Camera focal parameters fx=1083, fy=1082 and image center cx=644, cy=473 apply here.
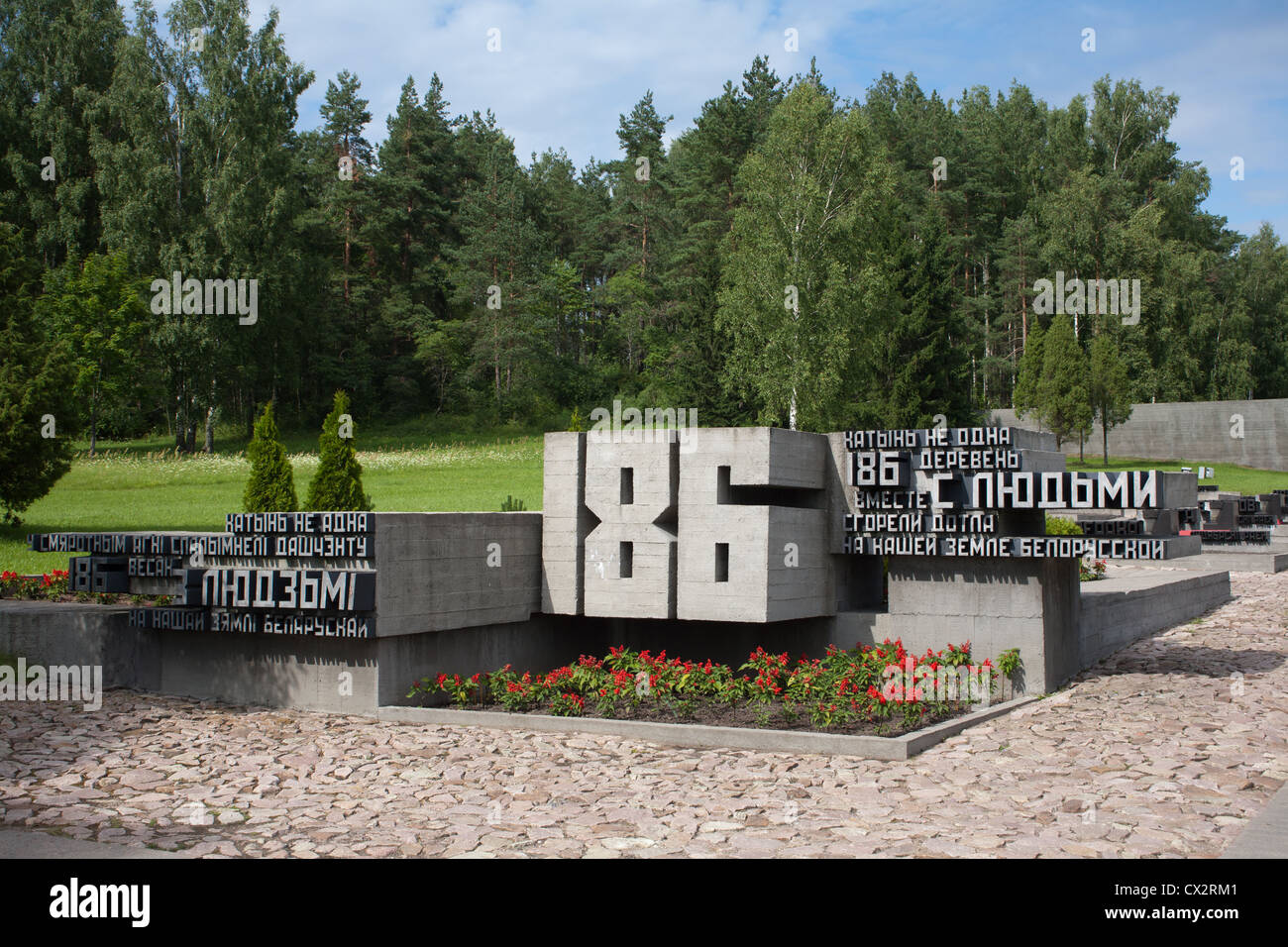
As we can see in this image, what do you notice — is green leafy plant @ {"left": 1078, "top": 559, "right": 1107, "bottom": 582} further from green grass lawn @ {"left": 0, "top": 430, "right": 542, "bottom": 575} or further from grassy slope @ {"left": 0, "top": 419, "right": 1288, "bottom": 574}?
grassy slope @ {"left": 0, "top": 419, "right": 1288, "bottom": 574}

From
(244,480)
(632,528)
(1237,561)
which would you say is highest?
(244,480)

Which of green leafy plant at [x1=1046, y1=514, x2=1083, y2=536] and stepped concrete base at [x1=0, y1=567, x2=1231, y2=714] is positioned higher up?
green leafy plant at [x1=1046, y1=514, x2=1083, y2=536]

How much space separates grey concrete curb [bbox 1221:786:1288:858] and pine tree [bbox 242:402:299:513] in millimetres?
17896

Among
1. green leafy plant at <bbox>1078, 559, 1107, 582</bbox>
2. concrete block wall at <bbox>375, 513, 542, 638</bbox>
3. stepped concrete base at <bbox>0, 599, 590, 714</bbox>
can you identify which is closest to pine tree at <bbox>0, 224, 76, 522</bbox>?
stepped concrete base at <bbox>0, 599, 590, 714</bbox>

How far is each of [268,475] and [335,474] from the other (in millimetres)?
1367

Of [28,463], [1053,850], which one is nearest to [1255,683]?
[1053,850]

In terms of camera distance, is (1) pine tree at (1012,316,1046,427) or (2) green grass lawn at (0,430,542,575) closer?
(2) green grass lawn at (0,430,542,575)

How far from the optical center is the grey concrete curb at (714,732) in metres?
11.7

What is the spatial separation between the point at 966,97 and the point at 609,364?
3340 cm

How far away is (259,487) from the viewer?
21.8 metres

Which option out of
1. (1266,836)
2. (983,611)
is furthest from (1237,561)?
(1266,836)

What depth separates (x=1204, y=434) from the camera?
56125mm

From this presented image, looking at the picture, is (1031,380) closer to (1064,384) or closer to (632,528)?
(1064,384)

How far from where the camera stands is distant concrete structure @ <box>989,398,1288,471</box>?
55.0 m
